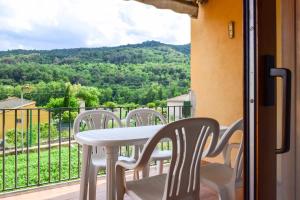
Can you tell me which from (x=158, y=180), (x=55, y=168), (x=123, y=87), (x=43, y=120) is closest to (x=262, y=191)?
(x=158, y=180)

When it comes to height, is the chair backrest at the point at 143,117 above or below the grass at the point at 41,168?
above

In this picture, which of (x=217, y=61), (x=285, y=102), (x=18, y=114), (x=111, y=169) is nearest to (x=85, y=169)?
(x=111, y=169)

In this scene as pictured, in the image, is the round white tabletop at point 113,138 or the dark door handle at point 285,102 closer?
the dark door handle at point 285,102

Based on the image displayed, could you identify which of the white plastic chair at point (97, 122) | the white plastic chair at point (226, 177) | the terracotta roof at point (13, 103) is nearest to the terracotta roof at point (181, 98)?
the white plastic chair at point (97, 122)

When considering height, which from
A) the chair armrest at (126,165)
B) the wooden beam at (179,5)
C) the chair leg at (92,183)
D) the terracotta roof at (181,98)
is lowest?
the chair leg at (92,183)

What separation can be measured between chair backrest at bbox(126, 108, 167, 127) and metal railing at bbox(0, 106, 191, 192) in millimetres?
172

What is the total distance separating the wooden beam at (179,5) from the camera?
3408 mm

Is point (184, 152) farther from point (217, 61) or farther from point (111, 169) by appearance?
point (217, 61)

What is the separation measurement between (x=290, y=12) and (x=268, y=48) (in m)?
0.45

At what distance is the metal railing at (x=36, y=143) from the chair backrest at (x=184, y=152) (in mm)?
1331

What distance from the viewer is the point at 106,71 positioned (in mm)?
4523

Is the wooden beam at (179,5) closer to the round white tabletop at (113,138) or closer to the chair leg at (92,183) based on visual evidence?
the round white tabletop at (113,138)

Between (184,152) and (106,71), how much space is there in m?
3.14

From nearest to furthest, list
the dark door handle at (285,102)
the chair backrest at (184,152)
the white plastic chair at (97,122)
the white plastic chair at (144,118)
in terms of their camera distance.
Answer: the dark door handle at (285,102) < the chair backrest at (184,152) < the white plastic chair at (97,122) < the white plastic chair at (144,118)
